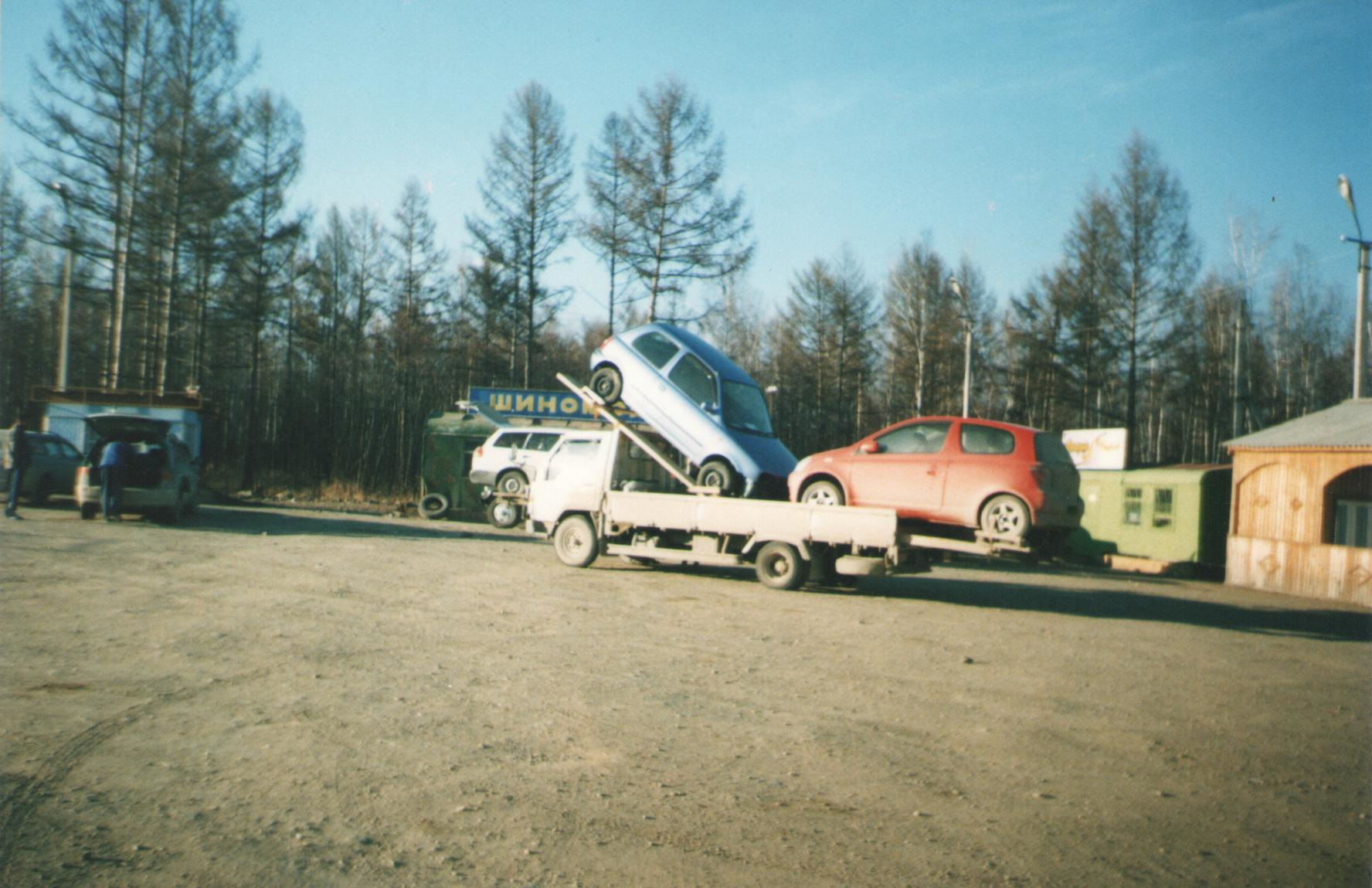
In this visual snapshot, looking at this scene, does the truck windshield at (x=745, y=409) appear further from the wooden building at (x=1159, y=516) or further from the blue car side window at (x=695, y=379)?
the wooden building at (x=1159, y=516)

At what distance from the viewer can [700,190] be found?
27.3 metres

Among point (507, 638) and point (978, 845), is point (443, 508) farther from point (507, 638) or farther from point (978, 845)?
point (978, 845)

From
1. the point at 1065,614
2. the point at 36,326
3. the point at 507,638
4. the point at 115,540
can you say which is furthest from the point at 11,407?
the point at 1065,614

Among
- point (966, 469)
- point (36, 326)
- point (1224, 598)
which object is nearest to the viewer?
point (966, 469)

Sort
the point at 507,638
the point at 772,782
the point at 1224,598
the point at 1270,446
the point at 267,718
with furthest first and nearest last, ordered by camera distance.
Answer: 1. the point at 1270,446
2. the point at 1224,598
3. the point at 507,638
4. the point at 267,718
5. the point at 772,782

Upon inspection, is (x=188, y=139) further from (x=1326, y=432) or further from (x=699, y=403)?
(x=1326, y=432)

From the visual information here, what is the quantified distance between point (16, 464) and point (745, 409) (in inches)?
507

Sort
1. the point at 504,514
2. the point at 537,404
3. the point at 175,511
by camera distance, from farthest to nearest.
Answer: the point at 537,404
the point at 504,514
the point at 175,511

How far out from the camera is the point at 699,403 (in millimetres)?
13070

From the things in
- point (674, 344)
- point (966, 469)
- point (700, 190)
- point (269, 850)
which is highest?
point (700, 190)

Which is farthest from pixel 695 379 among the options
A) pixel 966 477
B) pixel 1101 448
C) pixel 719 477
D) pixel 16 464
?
pixel 1101 448

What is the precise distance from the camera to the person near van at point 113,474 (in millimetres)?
16125

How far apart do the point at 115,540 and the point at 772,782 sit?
495 inches

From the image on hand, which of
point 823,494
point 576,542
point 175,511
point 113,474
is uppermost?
point 823,494
